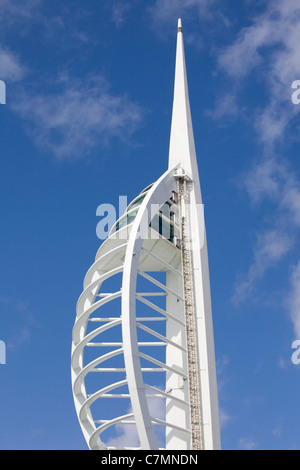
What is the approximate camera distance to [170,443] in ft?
125

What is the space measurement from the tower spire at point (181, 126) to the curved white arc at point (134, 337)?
8.89m

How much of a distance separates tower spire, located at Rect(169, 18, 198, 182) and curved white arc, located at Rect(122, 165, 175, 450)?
350 inches

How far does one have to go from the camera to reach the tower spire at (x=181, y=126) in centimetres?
4650

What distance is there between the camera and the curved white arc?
31.1 m

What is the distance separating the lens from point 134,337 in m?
32.7

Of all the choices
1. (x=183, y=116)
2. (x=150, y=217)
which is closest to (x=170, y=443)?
(x=150, y=217)

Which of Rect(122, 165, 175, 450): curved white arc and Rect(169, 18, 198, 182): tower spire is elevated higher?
Rect(169, 18, 198, 182): tower spire

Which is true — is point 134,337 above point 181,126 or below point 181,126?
below

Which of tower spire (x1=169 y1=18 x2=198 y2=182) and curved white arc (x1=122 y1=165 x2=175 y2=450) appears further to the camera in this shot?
tower spire (x1=169 y1=18 x2=198 y2=182)

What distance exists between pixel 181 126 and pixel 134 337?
21835 millimetres
